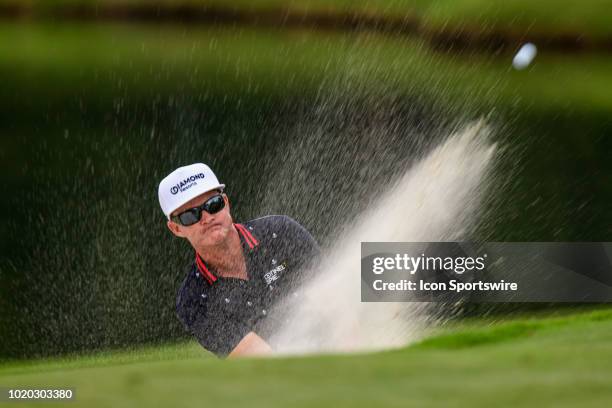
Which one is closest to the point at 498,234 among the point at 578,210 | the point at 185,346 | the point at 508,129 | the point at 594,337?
the point at 578,210

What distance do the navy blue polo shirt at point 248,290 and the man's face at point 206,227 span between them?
0.05 metres

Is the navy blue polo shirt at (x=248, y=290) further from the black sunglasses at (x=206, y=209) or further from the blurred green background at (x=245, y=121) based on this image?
the blurred green background at (x=245, y=121)

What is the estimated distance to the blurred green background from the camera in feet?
16.1

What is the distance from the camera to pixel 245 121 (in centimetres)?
563

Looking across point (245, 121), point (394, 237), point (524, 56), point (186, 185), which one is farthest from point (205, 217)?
point (524, 56)

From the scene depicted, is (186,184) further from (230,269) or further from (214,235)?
(230,269)

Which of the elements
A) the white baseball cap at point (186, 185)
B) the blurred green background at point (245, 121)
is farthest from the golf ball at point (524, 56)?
the white baseball cap at point (186, 185)

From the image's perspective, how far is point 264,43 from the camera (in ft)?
22.7

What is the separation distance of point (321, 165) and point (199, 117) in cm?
94

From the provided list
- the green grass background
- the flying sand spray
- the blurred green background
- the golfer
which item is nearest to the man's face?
the golfer

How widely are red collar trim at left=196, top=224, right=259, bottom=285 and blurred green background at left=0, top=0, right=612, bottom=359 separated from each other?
1.25m

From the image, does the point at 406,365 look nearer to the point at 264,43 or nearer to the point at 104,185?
the point at 104,185
